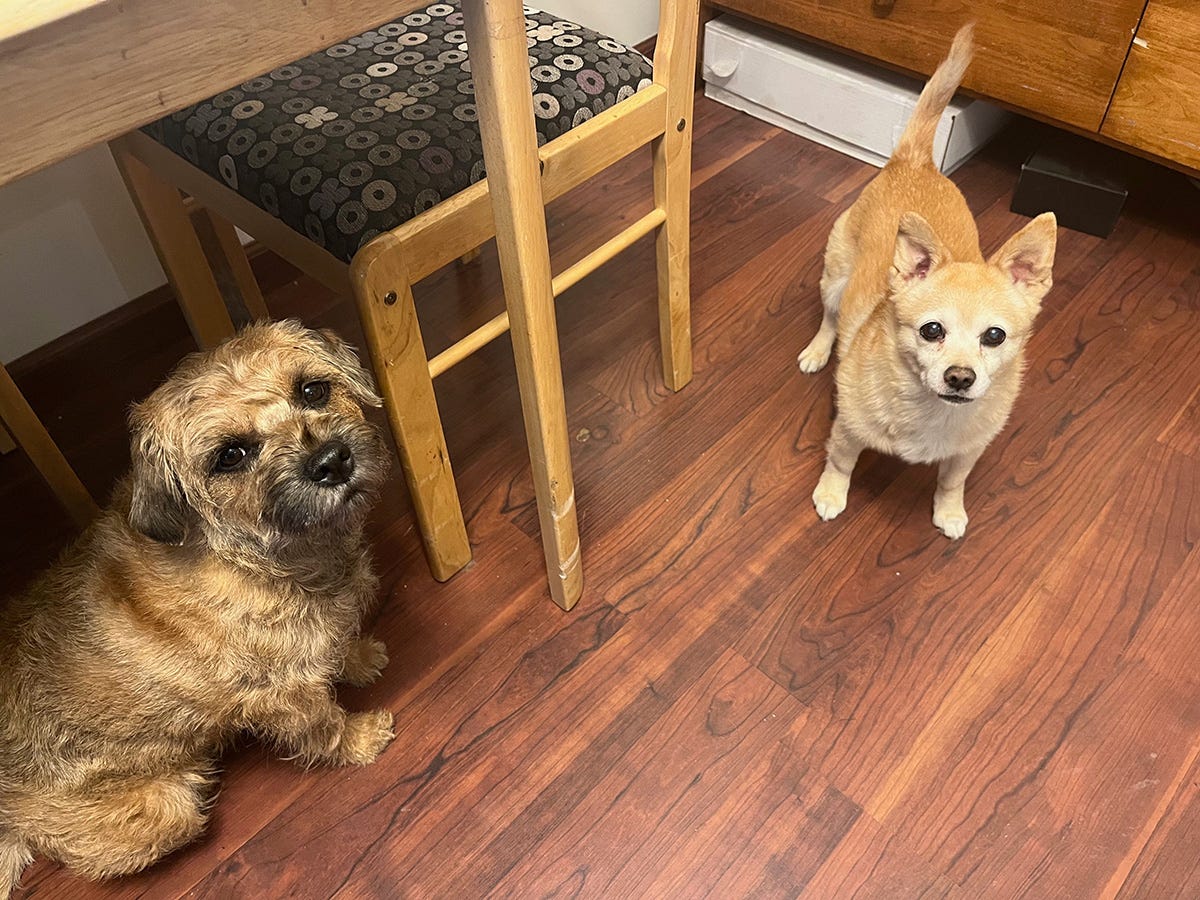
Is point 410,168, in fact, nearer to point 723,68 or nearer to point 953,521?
point 953,521

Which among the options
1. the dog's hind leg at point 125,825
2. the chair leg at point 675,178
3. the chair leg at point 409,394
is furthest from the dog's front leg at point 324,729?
A: the chair leg at point 675,178

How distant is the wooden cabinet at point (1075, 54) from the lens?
1.51 m

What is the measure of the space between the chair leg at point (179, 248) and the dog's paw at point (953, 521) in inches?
46.8

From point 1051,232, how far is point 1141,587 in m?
0.60

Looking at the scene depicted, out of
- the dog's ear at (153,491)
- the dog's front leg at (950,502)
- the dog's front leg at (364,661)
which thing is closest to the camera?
the dog's ear at (153,491)

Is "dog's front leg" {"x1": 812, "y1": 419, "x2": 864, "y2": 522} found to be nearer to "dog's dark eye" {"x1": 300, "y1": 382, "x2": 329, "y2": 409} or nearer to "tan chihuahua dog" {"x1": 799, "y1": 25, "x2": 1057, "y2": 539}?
"tan chihuahua dog" {"x1": 799, "y1": 25, "x2": 1057, "y2": 539}

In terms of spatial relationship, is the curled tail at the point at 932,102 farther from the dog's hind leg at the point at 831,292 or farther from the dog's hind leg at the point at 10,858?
the dog's hind leg at the point at 10,858

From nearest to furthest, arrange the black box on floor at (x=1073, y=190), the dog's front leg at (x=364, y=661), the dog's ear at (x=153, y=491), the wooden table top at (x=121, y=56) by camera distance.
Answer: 1. the wooden table top at (x=121, y=56)
2. the dog's ear at (x=153, y=491)
3. the dog's front leg at (x=364, y=661)
4. the black box on floor at (x=1073, y=190)

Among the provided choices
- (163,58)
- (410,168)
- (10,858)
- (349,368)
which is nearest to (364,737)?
(10,858)

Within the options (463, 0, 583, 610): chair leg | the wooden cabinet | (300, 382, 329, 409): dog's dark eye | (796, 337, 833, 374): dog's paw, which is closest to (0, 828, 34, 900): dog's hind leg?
(300, 382, 329, 409): dog's dark eye

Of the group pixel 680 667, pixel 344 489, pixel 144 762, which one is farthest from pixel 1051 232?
pixel 144 762

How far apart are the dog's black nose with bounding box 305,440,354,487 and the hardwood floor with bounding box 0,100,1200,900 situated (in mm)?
471

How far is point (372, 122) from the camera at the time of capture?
1.08 m

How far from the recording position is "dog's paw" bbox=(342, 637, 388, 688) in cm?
121
